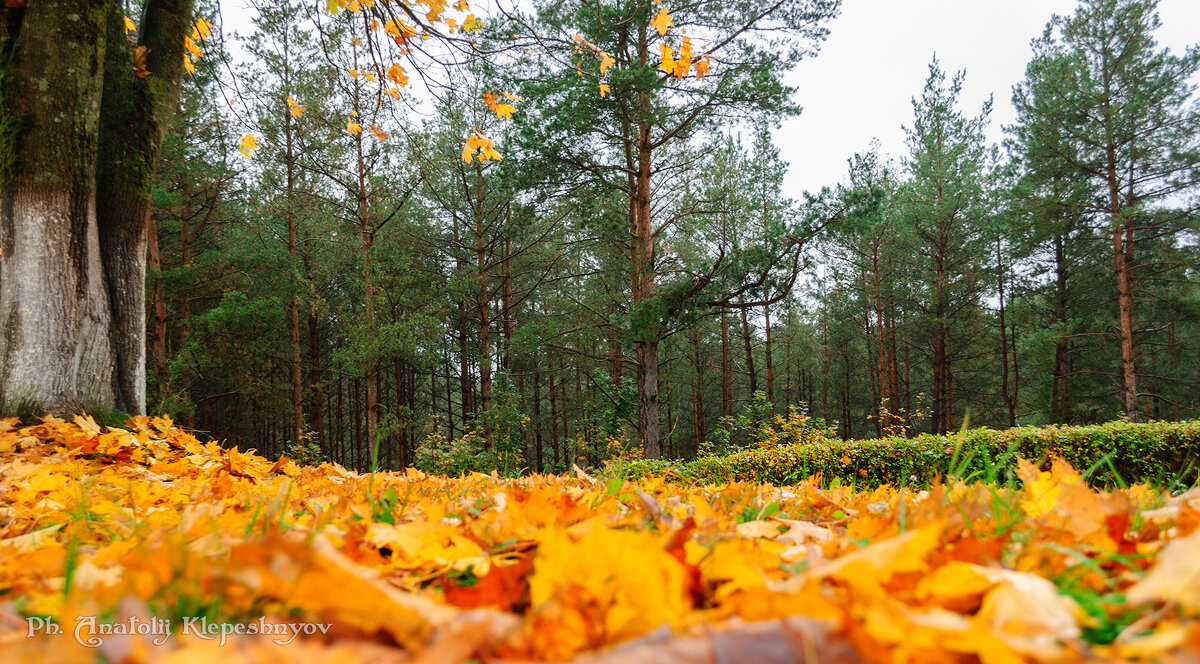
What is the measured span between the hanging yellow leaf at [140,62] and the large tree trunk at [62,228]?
154mm

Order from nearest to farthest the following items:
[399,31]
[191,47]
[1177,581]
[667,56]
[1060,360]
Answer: [1177,581] < [667,56] < [399,31] < [191,47] < [1060,360]

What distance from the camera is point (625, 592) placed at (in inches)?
18.5

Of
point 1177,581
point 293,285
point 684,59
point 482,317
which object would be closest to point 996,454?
point 684,59

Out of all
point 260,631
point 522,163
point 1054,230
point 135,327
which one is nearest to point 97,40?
point 135,327

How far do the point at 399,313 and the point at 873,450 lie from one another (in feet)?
48.2

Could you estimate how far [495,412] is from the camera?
12.1 m

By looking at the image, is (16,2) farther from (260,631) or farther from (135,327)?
(260,631)

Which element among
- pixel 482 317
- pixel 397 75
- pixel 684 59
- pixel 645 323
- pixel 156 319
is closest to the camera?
pixel 684 59

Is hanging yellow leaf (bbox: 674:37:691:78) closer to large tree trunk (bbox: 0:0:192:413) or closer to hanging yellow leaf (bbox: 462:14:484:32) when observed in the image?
hanging yellow leaf (bbox: 462:14:484:32)

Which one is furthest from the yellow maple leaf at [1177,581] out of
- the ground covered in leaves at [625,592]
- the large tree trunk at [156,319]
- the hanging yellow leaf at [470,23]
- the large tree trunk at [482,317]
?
the large tree trunk at [156,319]

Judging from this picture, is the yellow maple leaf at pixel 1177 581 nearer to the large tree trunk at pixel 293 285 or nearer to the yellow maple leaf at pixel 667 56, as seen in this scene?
the yellow maple leaf at pixel 667 56

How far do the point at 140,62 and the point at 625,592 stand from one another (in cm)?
459

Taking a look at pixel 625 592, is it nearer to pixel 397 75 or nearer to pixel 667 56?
pixel 667 56

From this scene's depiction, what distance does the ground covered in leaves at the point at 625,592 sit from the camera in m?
0.37
